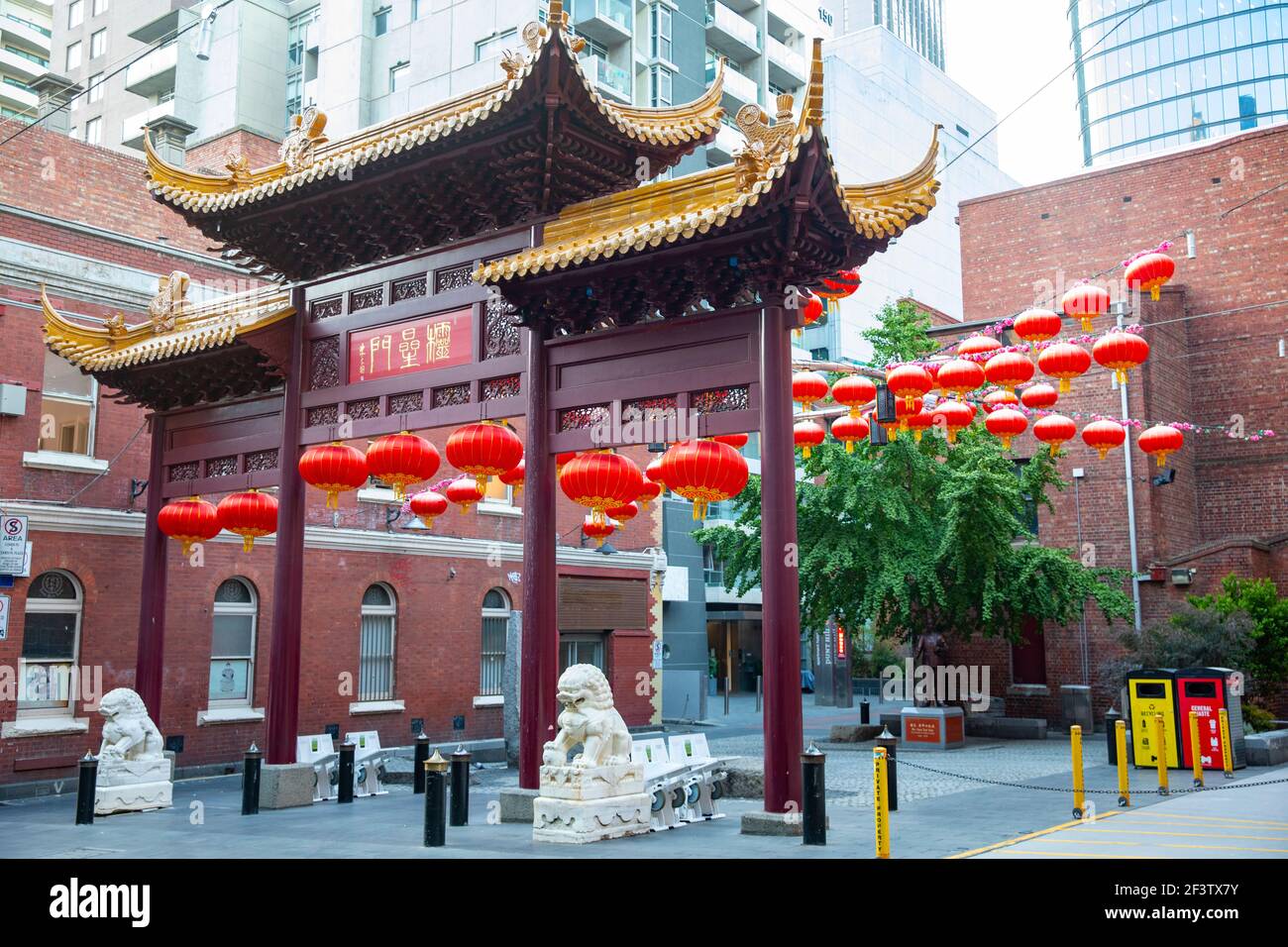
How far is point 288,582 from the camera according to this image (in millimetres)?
15141

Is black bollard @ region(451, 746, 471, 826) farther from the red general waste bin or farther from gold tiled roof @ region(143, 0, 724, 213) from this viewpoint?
the red general waste bin

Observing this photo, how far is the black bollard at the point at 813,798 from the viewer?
10281 mm

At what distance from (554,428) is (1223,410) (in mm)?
23704

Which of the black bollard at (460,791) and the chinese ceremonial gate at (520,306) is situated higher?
the chinese ceremonial gate at (520,306)

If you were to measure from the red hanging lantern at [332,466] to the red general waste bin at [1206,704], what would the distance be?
13.2m

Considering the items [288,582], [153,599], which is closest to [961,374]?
[288,582]

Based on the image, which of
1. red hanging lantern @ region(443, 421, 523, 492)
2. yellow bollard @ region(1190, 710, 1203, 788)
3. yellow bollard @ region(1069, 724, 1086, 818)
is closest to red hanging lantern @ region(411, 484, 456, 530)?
red hanging lantern @ region(443, 421, 523, 492)

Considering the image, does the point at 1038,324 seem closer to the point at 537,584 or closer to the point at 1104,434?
the point at 1104,434

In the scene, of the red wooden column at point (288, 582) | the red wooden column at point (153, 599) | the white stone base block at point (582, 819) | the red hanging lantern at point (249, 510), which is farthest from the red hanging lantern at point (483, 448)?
the red wooden column at point (153, 599)

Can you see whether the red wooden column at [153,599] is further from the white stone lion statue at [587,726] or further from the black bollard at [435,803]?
the white stone lion statue at [587,726]

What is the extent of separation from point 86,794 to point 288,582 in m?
3.61

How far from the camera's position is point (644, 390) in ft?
39.4

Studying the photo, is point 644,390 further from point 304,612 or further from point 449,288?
point 304,612

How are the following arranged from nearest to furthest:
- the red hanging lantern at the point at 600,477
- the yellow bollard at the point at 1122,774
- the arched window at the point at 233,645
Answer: the red hanging lantern at the point at 600,477, the yellow bollard at the point at 1122,774, the arched window at the point at 233,645
